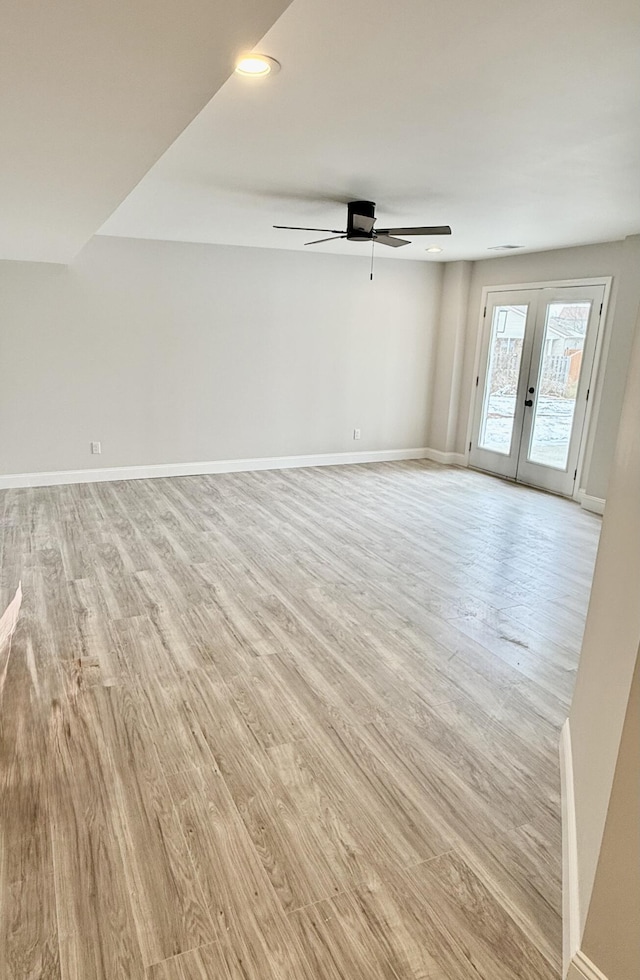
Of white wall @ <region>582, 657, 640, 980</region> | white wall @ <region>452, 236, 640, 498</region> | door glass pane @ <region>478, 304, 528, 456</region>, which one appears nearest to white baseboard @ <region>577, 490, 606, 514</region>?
white wall @ <region>452, 236, 640, 498</region>

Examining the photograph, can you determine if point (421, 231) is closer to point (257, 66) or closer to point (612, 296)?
point (257, 66)

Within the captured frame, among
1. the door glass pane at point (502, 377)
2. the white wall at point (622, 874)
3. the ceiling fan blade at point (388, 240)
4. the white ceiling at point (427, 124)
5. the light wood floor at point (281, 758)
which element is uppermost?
the white ceiling at point (427, 124)

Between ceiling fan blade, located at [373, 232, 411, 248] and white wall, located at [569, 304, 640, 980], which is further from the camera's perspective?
ceiling fan blade, located at [373, 232, 411, 248]

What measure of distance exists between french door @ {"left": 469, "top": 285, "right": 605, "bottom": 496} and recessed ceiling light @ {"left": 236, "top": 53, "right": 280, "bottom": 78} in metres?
4.73

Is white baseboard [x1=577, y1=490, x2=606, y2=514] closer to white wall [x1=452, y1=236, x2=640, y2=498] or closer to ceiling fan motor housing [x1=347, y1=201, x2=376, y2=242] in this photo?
white wall [x1=452, y1=236, x2=640, y2=498]

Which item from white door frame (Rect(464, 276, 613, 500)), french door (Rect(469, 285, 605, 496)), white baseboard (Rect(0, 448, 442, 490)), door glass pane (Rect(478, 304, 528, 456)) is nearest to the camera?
white door frame (Rect(464, 276, 613, 500))

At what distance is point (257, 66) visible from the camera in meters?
2.14

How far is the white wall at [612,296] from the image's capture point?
18.0 feet

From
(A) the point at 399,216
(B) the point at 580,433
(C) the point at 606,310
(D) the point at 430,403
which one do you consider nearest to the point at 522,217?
(A) the point at 399,216

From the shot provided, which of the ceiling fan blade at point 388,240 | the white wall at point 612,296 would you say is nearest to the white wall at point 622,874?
the ceiling fan blade at point 388,240

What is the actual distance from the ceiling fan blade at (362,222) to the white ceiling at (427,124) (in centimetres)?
13

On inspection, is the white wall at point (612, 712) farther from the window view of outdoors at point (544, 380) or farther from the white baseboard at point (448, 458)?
the white baseboard at point (448, 458)

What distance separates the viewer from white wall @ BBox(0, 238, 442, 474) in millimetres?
5844

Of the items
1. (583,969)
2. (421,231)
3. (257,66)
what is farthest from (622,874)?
(421,231)
